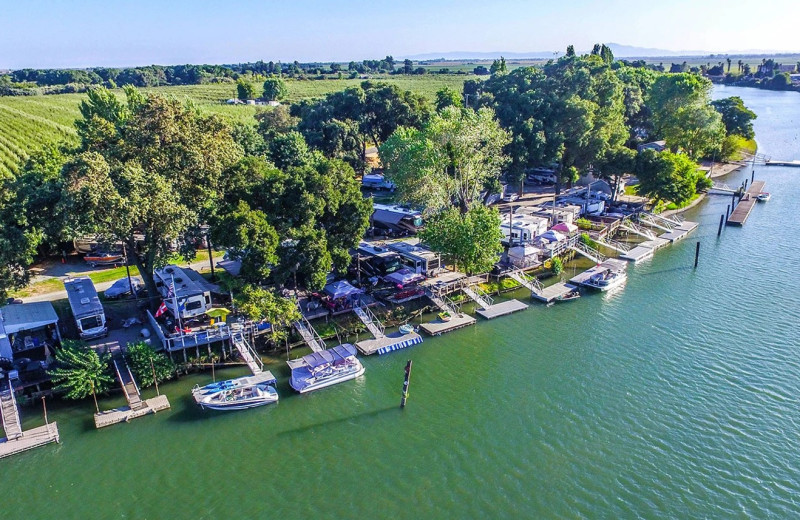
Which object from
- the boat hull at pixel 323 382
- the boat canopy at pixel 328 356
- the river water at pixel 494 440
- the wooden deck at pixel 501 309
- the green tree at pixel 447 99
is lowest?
the river water at pixel 494 440

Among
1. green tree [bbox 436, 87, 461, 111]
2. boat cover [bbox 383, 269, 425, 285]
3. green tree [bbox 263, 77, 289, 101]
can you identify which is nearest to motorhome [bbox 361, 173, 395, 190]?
green tree [bbox 436, 87, 461, 111]

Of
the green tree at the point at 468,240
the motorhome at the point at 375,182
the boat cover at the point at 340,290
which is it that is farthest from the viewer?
the motorhome at the point at 375,182

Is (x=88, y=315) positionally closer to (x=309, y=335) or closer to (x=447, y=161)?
(x=309, y=335)

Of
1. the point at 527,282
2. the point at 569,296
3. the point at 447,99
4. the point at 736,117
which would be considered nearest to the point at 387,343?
the point at 527,282

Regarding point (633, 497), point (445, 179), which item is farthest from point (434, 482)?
point (445, 179)

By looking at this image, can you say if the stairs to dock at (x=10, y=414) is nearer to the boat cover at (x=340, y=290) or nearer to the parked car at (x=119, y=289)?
the parked car at (x=119, y=289)

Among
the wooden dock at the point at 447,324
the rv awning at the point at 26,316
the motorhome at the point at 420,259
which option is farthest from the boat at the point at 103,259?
the wooden dock at the point at 447,324

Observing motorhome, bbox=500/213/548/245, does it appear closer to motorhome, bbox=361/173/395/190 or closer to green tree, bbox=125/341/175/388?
motorhome, bbox=361/173/395/190
